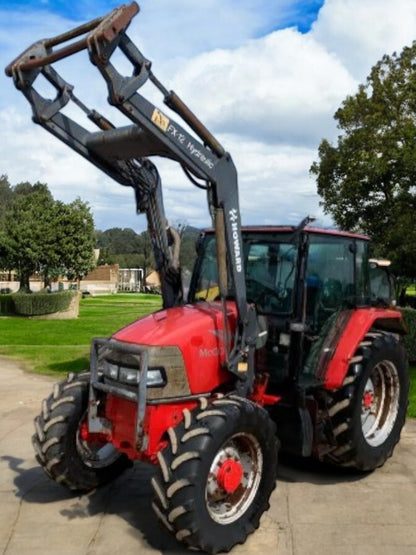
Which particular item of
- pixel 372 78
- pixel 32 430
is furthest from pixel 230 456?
pixel 372 78

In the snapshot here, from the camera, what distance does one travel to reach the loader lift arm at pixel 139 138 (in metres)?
4.25

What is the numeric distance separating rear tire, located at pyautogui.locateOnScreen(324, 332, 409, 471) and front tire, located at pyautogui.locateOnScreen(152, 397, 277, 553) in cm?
109

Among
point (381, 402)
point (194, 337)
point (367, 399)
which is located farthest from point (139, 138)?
point (381, 402)

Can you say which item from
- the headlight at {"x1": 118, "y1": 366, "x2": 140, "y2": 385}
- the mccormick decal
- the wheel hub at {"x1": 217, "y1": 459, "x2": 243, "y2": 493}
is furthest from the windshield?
the wheel hub at {"x1": 217, "y1": 459, "x2": 243, "y2": 493}

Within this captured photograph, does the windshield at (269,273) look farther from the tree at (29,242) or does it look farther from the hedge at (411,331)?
the tree at (29,242)

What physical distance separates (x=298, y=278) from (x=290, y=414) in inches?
48.1

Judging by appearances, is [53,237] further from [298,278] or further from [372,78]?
[298,278]

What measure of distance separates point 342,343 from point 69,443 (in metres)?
2.59

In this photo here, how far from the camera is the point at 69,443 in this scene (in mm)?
5168

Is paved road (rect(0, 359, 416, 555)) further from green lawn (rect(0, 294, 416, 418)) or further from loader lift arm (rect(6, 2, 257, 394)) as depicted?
green lawn (rect(0, 294, 416, 418))

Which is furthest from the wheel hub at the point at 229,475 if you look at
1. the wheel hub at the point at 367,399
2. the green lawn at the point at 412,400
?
the green lawn at the point at 412,400

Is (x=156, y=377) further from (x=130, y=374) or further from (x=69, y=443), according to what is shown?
(x=69, y=443)

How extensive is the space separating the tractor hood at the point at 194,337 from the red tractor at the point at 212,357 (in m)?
0.01

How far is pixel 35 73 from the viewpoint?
16.2 ft
